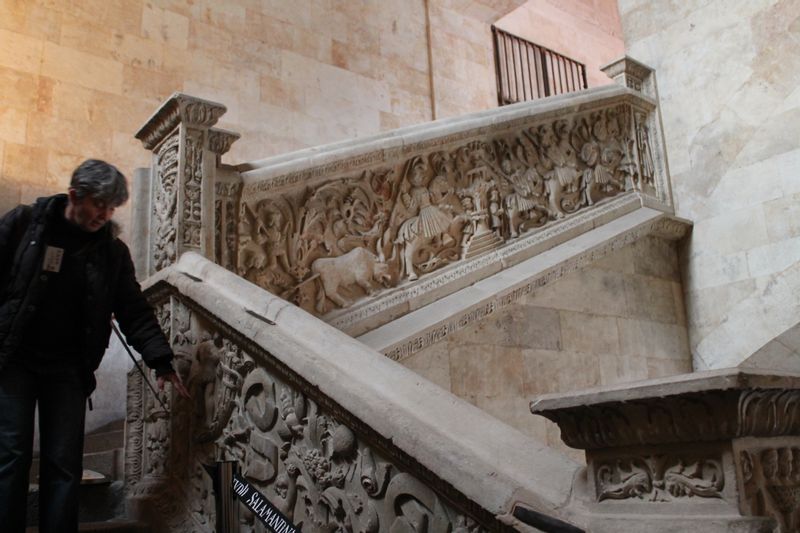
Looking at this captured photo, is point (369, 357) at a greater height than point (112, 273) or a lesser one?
lesser

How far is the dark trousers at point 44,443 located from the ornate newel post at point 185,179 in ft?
3.69

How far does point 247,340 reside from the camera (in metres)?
2.88

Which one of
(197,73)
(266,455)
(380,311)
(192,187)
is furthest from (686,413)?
(197,73)

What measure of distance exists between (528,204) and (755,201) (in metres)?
2.44

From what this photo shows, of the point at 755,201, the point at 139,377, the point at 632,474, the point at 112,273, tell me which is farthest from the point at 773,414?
the point at 755,201

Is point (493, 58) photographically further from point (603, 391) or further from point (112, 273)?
point (603, 391)

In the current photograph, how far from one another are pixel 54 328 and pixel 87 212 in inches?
17.1

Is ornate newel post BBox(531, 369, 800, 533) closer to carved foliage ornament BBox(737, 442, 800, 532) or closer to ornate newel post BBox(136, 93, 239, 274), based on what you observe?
carved foliage ornament BBox(737, 442, 800, 532)

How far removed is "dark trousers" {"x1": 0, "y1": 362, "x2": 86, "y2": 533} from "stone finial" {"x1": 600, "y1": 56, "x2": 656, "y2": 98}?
6026 millimetres

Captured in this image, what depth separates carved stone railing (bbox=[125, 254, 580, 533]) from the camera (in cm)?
192

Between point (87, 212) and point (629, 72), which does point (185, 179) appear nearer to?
point (87, 212)

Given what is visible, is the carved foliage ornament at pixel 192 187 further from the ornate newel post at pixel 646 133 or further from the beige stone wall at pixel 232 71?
the ornate newel post at pixel 646 133

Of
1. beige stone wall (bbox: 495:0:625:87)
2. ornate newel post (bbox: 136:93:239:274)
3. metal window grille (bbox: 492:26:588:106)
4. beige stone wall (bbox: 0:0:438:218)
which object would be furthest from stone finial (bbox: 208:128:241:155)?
beige stone wall (bbox: 495:0:625:87)

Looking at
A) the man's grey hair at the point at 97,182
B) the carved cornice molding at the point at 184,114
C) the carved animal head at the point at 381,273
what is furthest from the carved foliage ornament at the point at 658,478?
the carved animal head at the point at 381,273
